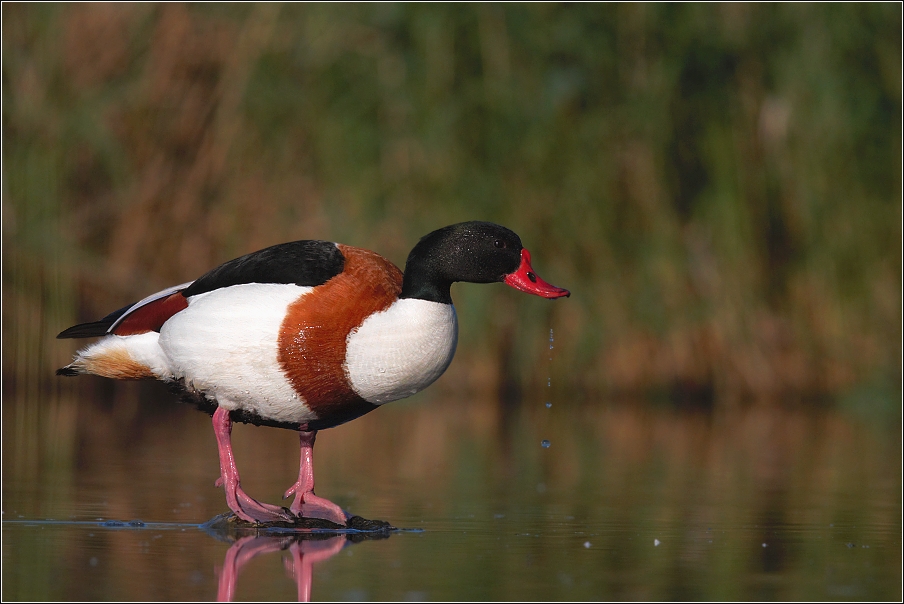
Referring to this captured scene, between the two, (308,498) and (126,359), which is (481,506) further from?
(126,359)

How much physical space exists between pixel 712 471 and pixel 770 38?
4496 mm

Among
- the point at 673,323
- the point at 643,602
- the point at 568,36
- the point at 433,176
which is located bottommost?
the point at 643,602

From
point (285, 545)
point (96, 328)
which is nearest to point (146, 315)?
point (96, 328)

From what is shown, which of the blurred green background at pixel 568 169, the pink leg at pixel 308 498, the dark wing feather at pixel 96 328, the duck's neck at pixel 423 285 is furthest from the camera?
the blurred green background at pixel 568 169

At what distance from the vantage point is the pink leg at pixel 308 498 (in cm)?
516

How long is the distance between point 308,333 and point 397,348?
320 millimetres

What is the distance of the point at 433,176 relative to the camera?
10055 millimetres

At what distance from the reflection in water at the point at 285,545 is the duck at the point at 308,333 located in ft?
0.32

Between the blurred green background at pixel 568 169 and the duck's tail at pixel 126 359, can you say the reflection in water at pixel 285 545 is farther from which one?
the blurred green background at pixel 568 169

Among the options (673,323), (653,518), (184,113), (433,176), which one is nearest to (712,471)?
(653,518)

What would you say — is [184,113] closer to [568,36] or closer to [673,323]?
[568,36]

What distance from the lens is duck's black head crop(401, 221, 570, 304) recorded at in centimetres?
505

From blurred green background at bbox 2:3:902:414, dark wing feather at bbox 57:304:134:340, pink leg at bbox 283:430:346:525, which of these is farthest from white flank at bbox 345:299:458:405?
blurred green background at bbox 2:3:902:414

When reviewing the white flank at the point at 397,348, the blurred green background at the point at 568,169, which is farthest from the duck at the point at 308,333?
the blurred green background at the point at 568,169
